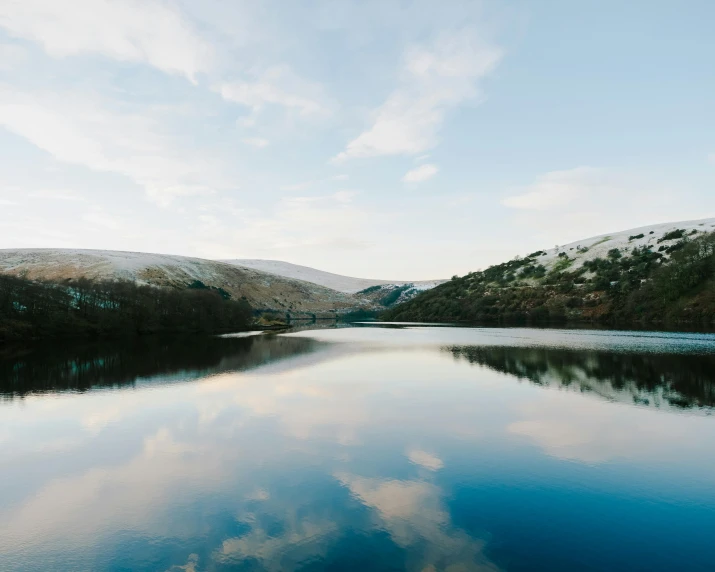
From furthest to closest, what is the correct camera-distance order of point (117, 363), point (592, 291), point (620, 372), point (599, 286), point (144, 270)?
point (144, 270) → point (592, 291) → point (599, 286) → point (117, 363) → point (620, 372)

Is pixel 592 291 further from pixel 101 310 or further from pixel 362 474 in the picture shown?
pixel 362 474

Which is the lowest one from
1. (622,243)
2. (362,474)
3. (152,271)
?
(362,474)

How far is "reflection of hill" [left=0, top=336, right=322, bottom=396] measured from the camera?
90.5 feet

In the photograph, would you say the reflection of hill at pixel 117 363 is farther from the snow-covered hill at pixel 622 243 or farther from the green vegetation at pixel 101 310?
the snow-covered hill at pixel 622 243

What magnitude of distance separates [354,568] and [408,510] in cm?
257

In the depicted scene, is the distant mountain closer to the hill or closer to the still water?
the hill

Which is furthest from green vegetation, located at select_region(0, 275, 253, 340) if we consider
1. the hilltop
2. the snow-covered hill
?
the snow-covered hill

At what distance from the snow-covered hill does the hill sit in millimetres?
306

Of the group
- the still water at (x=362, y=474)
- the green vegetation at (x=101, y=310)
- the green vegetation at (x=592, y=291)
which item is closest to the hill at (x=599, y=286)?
the green vegetation at (x=592, y=291)

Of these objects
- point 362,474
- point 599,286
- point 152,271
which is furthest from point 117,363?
point 152,271

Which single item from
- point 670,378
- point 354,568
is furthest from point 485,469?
point 670,378

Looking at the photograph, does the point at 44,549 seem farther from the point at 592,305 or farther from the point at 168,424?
the point at 592,305

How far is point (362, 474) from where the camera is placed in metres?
12.3

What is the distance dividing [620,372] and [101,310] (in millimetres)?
62529
